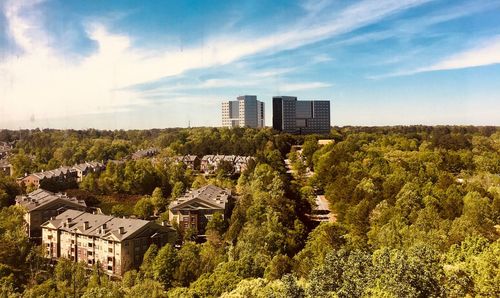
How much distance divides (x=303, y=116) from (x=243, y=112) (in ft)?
68.3

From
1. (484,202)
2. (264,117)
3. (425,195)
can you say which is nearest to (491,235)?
(484,202)

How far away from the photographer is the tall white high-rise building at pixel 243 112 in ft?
370

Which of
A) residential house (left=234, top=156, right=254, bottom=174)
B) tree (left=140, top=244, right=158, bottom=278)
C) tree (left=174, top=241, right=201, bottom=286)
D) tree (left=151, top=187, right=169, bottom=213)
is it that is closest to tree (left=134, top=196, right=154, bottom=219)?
tree (left=151, top=187, right=169, bottom=213)

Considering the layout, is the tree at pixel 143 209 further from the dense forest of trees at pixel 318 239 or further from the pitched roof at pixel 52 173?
the pitched roof at pixel 52 173

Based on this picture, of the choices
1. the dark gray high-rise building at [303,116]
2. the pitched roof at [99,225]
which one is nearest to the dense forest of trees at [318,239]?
the pitched roof at [99,225]

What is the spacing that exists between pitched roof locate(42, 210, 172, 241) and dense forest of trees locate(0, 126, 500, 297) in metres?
2.37

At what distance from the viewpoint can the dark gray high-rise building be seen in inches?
3836

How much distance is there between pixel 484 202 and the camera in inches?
953

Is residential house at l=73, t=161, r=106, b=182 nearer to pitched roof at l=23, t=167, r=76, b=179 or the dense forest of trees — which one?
pitched roof at l=23, t=167, r=76, b=179

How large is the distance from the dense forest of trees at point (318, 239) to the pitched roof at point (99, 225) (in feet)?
7.78

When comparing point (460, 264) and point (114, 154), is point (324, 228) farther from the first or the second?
point (114, 154)

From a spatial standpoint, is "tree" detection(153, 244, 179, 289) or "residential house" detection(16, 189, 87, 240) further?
"residential house" detection(16, 189, 87, 240)

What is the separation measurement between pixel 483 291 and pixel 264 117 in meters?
110

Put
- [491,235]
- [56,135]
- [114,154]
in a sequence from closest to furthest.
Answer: [491,235] < [114,154] < [56,135]
